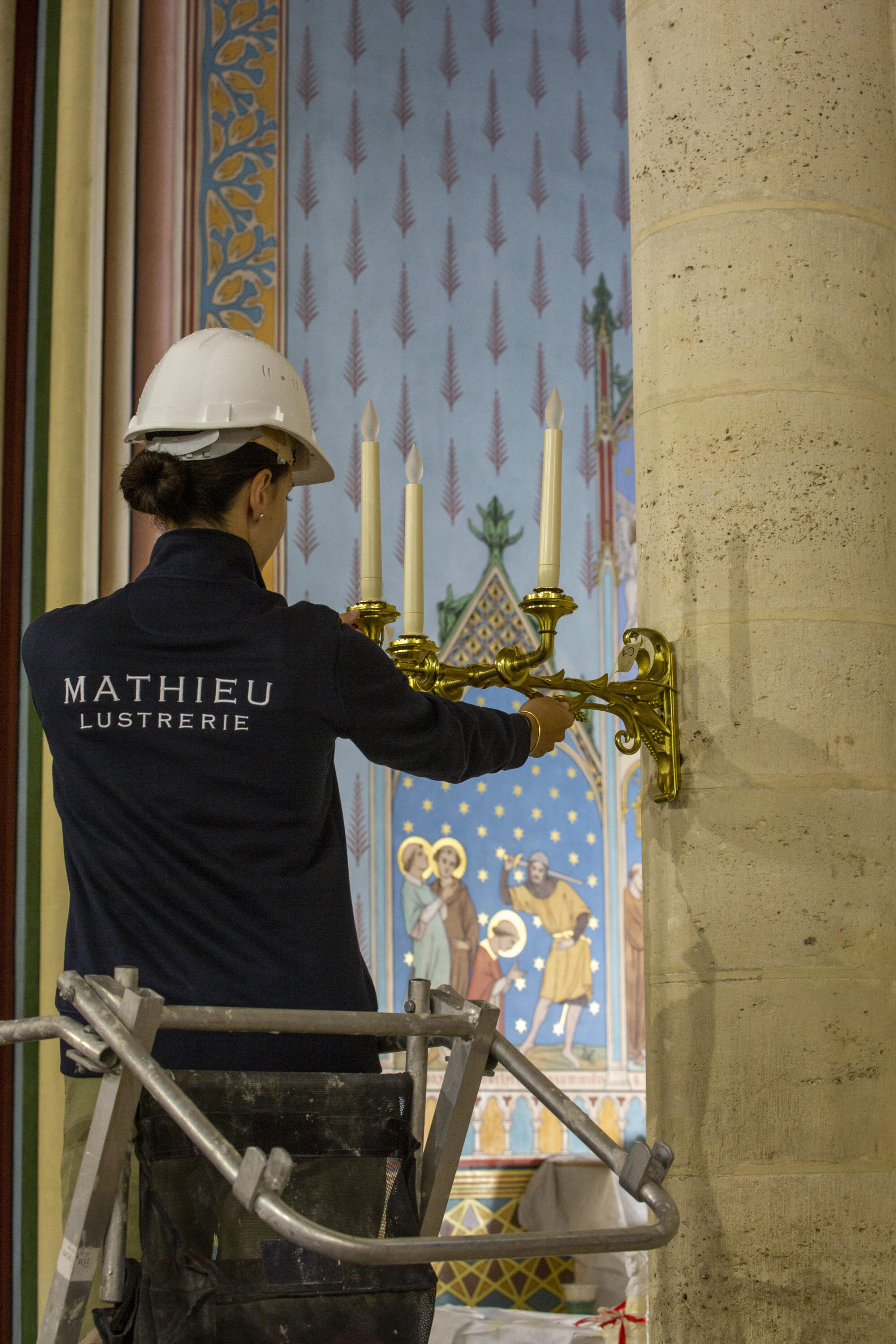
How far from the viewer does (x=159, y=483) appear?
5.82 feet

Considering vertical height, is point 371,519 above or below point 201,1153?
above

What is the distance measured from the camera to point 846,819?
2.03m

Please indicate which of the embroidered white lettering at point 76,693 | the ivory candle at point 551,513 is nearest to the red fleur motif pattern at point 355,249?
the ivory candle at point 551,513

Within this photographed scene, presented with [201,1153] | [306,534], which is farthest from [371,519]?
[306,534]

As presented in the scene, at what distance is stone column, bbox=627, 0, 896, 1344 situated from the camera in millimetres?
1962

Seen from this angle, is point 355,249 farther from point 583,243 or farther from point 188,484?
point 188,484

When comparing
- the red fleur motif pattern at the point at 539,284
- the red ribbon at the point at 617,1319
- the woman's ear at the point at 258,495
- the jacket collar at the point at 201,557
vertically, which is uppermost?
the red fleur motif pattern at the point at 539,284

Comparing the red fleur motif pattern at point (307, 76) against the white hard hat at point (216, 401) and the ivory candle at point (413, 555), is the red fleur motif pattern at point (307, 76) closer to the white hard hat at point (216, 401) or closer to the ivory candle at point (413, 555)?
the ivory candle at point (413, 555)

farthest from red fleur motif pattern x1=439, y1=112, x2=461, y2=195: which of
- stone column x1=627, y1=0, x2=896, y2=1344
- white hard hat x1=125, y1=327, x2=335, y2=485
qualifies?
white hard hat x1=125, y1=327, x2=335, y2=485

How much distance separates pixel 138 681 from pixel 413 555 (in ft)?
2.08

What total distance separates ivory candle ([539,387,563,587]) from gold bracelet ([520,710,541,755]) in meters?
0.21

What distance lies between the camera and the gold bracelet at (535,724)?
1916mm

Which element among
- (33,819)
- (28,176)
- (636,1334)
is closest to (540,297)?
(28,176)

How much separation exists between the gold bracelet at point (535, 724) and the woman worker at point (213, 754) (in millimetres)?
151
